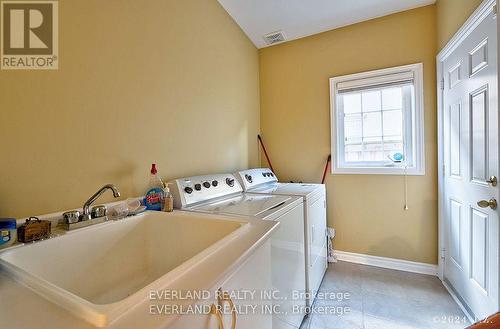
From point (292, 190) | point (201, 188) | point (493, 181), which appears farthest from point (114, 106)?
point (493, 181)

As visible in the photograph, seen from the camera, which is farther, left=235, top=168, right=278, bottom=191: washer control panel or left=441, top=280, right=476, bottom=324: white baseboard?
left=235, top=168, right=278, bottom=191: washer control panel

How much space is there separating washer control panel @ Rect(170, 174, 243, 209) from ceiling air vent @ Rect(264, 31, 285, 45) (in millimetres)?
1745

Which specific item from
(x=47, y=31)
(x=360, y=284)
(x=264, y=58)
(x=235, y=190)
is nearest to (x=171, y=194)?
(x=235, y=190)

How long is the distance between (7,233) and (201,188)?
0.91m

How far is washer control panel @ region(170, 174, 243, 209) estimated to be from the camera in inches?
53.6

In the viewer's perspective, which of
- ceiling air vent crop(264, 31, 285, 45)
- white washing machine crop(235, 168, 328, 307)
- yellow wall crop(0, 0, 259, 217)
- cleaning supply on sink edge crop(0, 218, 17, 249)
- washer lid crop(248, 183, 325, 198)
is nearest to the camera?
cleaning supply on sink edge crop(0, 218, 17, 249)

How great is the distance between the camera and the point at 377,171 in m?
2.27

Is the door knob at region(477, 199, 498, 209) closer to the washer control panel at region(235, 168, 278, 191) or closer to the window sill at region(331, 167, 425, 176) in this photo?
the window sill at region(331, 167, 425, 176)

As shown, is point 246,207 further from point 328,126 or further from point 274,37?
point 274,37

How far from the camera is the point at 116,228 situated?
1058 mm

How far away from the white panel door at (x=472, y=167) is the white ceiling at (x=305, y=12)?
796 mm

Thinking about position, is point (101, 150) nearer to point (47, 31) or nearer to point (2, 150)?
point (2, 150)

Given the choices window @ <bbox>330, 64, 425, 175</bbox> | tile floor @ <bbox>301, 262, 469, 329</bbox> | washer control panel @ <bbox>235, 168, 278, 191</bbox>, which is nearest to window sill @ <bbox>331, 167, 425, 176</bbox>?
window @ <bbox>330, 64, 425, 175</bbox>

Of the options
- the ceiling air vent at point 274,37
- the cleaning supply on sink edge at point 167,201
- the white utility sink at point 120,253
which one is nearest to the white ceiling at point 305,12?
the ceiling air vent at point 274,37
